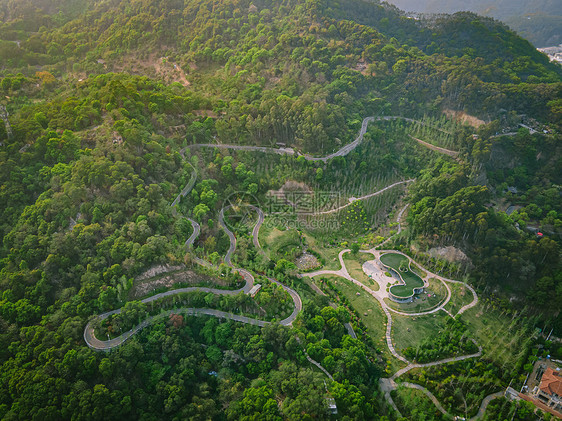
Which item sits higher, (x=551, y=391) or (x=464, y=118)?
(x=464, y=118)

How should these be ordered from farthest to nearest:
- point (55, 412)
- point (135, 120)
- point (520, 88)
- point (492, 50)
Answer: point (492, 50), point (520, 88), point (135, 120), point (55, 412)

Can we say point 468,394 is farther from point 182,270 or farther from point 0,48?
point 0,48

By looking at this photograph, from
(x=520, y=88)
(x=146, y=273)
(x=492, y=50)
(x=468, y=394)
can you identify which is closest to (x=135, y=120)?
(x=146, y=273)

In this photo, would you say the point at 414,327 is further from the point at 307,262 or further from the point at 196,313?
the point at 196,313

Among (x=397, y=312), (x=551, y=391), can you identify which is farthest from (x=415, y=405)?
(x=551, y=391)

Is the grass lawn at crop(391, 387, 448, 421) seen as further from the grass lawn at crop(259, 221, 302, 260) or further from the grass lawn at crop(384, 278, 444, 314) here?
the grass lawn at crop(259, 221, 302, 260)

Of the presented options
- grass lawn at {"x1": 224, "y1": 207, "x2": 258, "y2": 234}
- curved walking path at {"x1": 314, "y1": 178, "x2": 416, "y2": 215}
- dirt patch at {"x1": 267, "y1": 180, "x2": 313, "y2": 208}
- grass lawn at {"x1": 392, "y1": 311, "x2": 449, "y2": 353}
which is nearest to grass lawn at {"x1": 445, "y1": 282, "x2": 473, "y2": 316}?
grass lawn at {"x1": 392, "y1": 311, "x2": 449, "y2": 353}
